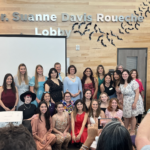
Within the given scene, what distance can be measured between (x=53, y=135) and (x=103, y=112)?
3.11 feet

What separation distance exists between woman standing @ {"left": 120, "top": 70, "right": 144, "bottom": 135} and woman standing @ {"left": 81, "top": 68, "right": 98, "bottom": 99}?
0.63 meters

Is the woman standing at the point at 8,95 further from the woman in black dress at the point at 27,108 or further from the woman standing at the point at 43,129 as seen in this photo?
the woman standing at the point at 43,129

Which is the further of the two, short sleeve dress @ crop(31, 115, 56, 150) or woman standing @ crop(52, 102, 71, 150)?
woman standing @ crop(52, 102, 71, 150)

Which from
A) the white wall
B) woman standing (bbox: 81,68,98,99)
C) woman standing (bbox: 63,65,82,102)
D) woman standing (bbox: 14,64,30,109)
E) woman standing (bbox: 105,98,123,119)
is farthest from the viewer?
the white wall

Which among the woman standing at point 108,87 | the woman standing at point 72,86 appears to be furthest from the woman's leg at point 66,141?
the woman standing at point 108,87

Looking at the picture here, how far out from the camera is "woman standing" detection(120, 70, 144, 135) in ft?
10.9

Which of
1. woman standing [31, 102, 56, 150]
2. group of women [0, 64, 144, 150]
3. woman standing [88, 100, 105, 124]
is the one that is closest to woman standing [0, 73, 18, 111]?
group of women [0, 64, 144, 150]

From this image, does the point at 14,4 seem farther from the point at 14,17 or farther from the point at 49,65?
the point at 49,65

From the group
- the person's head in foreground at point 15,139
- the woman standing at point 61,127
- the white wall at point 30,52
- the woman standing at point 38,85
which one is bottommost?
the woman standing at point 61,127

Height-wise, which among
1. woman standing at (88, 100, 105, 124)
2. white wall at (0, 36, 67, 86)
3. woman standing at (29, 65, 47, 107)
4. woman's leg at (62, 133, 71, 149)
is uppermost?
white wall at (0, 36, 67, 86)

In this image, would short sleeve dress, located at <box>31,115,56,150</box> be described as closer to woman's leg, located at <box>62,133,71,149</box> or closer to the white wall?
woman's leg, located at <box>62,133,71,149</box>

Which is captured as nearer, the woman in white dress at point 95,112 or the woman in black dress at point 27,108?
the woman in black dress at point 27,108

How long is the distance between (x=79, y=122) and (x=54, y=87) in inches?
33.7

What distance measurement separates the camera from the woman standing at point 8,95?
3211mm
